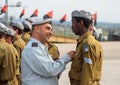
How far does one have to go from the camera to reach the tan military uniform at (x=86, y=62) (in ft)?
16.6

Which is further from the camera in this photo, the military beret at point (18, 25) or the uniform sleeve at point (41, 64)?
the military beret at point (18, 25)

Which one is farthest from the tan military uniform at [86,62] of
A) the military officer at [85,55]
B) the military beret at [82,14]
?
the military beret at [82,14]

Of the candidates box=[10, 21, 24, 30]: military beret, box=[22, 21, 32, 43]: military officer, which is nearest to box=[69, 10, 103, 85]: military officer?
box=[10, 21, 24, 30]: military beret

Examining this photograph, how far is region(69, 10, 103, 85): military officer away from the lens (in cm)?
507

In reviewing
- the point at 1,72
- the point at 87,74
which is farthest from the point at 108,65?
the point at 87,74

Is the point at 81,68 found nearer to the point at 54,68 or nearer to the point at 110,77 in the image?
the point at 54,68

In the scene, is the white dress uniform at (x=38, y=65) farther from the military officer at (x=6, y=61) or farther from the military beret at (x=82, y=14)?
the military officer at (x=6, y=61)

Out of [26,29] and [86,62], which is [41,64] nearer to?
[86,62]

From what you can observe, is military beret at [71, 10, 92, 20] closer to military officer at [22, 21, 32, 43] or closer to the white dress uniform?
the white dress uniform

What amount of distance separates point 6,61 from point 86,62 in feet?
5.98

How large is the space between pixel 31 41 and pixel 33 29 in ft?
0.45

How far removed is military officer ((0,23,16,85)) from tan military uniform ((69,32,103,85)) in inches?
59.7

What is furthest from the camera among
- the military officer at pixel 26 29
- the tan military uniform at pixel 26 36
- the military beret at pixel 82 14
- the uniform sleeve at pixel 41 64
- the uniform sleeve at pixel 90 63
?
the tan military uniform at pixel 26 36

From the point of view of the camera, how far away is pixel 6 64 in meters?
6.53
